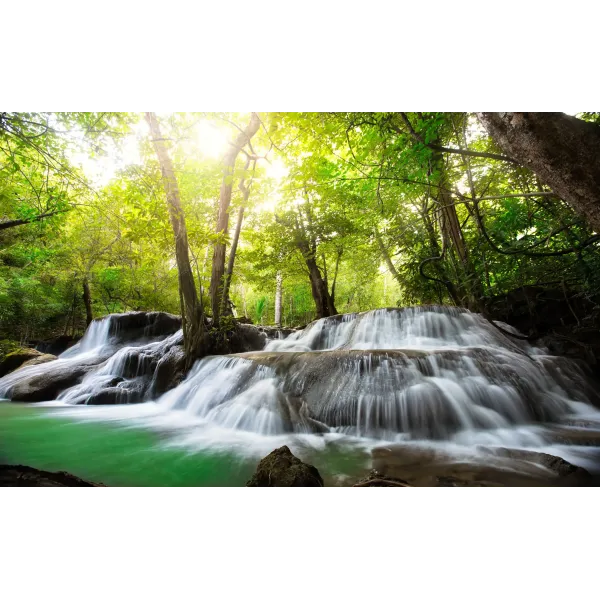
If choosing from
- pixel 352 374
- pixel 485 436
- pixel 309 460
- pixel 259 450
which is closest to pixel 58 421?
pixel 259 450

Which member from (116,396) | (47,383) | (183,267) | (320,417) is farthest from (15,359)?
(320,417)

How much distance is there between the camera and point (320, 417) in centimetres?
314

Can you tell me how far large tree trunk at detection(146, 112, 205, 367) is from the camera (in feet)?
12.0

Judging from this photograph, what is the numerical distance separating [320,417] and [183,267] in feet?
11.1

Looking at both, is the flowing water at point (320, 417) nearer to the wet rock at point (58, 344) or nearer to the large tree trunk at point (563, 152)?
the large tree trunk at point (563, 152)

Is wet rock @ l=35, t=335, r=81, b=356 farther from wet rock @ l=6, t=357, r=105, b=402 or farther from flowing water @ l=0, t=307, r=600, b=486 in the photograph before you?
flowing water @ l=0, t=307, r=600, b=486

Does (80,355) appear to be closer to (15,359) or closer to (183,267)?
(15,359)

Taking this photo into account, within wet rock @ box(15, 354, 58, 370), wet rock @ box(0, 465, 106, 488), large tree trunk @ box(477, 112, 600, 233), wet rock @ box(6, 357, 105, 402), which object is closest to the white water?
wet rock @ box(6, 357, 105, 402)

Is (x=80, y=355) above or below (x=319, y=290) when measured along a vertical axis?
below

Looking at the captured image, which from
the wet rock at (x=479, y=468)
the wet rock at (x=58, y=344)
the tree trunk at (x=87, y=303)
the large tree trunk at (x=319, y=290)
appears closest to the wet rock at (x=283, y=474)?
the wet rock at (x=479, y=468)

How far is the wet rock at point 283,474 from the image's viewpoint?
1688mm

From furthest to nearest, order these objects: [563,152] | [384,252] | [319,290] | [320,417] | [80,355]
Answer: [319,290]
[80,355]
[384,252]
[320,417]
[563,152]

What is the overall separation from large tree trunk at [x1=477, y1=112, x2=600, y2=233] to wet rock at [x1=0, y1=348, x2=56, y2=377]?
9.50 metres
